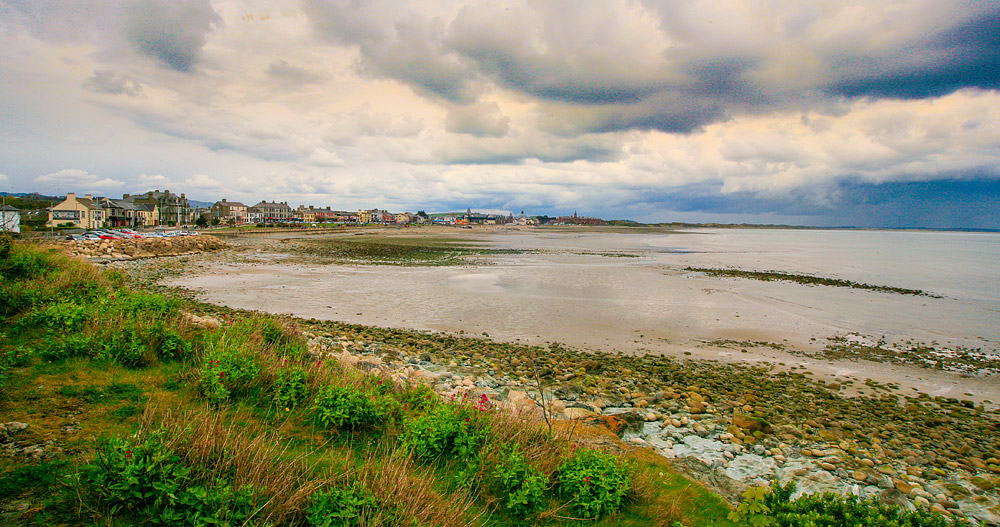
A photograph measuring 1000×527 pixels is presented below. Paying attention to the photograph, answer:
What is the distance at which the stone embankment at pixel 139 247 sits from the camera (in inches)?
1567

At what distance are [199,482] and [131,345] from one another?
503 cm

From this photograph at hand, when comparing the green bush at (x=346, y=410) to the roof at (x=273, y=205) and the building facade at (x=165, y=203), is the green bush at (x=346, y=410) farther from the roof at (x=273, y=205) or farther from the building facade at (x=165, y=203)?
the roof at (x=273, y=205)

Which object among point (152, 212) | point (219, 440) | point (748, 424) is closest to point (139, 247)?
point (219, 440)

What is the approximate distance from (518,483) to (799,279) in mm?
38178

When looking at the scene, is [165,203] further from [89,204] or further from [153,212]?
[89,204]

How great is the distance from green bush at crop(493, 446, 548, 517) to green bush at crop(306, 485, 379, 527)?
60.8 inches

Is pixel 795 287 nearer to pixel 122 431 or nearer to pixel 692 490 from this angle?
pixel 692 490

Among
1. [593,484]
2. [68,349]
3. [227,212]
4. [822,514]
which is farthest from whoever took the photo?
[227,212]

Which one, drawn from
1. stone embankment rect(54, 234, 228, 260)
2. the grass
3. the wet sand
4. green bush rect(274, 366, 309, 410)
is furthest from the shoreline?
stone embankment rect(54, 234, 228, 260)

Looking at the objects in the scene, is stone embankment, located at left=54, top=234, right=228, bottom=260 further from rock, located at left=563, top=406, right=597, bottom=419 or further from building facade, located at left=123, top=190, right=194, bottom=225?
building facade, located at left=123, top=190, right=194, bottom=225

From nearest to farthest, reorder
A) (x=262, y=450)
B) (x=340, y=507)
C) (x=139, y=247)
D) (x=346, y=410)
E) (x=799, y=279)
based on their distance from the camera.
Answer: (x=340, y=507) → (x=262, y=450) → (x=346, y=410) → (x=799, y=279) → (x=139, y=247)

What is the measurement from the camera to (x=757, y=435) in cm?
889

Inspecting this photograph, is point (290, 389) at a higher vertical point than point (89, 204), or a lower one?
lower

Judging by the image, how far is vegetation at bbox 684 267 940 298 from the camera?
31.2 m
